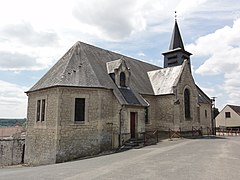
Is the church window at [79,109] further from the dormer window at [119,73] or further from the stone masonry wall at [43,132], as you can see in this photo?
the dormer window at [119,73]

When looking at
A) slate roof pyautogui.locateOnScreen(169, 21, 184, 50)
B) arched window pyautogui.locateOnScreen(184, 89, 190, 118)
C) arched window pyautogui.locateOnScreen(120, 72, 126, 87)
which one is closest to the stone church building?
arched window pyautogui.locateOnScreen(120, 72, 126, 87)

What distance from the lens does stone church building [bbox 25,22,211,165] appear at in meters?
17.2

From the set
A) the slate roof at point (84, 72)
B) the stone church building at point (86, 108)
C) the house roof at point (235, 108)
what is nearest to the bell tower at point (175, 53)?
the stone church building at point (86, 108)

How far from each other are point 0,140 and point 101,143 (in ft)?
35.6

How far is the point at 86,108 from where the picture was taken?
17.9m

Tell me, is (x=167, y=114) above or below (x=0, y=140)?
above

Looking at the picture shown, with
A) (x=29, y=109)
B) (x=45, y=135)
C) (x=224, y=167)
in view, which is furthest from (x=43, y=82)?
A: (x=224, y=167)

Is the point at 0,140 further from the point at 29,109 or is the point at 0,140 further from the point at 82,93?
the point at 82,93

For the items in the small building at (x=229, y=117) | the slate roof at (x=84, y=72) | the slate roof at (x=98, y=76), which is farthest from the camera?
the small building at (x=229, y=117)

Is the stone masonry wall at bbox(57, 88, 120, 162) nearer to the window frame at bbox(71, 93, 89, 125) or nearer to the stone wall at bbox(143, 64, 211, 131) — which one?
the window frame at bbox(71, 93, 89, 125)

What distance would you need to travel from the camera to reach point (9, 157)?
72.7ft

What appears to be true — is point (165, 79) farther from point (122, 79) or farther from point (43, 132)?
point (43, 132)

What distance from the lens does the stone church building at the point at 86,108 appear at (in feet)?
56.3

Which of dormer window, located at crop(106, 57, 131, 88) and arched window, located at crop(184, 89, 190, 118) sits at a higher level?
dormer window, located at crop(106, 57, 131, 88)
